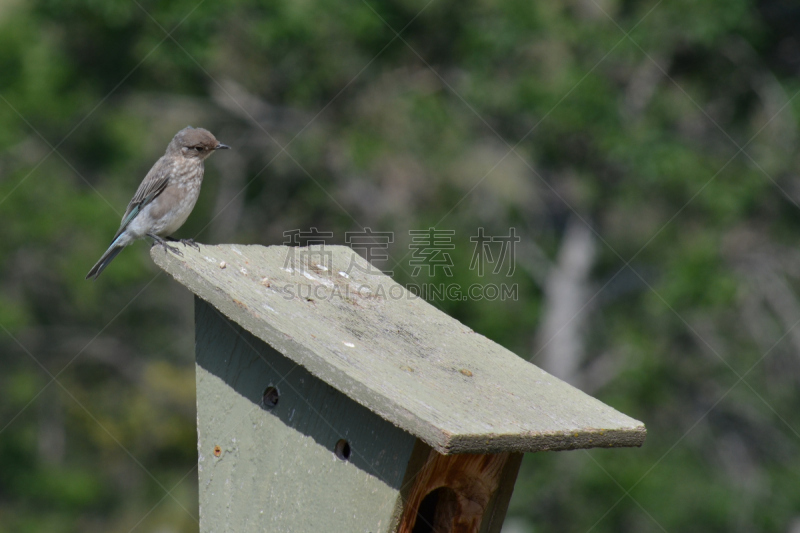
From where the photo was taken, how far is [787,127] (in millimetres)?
10195

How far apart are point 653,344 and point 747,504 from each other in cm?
231

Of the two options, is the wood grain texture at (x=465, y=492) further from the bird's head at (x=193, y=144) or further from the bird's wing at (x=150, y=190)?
the bird's head at (x=193, y=144)

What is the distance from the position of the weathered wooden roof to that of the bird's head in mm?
1520

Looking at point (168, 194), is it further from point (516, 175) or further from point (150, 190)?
point (516, 175)

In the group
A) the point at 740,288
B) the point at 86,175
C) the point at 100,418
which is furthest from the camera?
the point at 100,418

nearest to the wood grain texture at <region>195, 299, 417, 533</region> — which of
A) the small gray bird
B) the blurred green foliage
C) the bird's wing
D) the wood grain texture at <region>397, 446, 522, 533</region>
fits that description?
the wood grain texture at <region>397, 446, 522, 533</region>

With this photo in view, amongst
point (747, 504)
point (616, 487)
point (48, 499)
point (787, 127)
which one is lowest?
point (48, 499)

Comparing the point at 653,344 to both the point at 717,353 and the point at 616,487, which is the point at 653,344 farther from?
the point at 616,487

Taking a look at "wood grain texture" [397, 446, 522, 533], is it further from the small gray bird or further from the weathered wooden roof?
the small gray bird

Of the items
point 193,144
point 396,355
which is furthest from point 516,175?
point 396,355

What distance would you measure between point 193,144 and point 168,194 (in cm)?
34

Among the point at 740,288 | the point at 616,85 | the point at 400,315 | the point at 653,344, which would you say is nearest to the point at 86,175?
the point at 616,85

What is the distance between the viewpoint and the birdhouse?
276 centimetres

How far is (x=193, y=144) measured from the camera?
5.00 m
